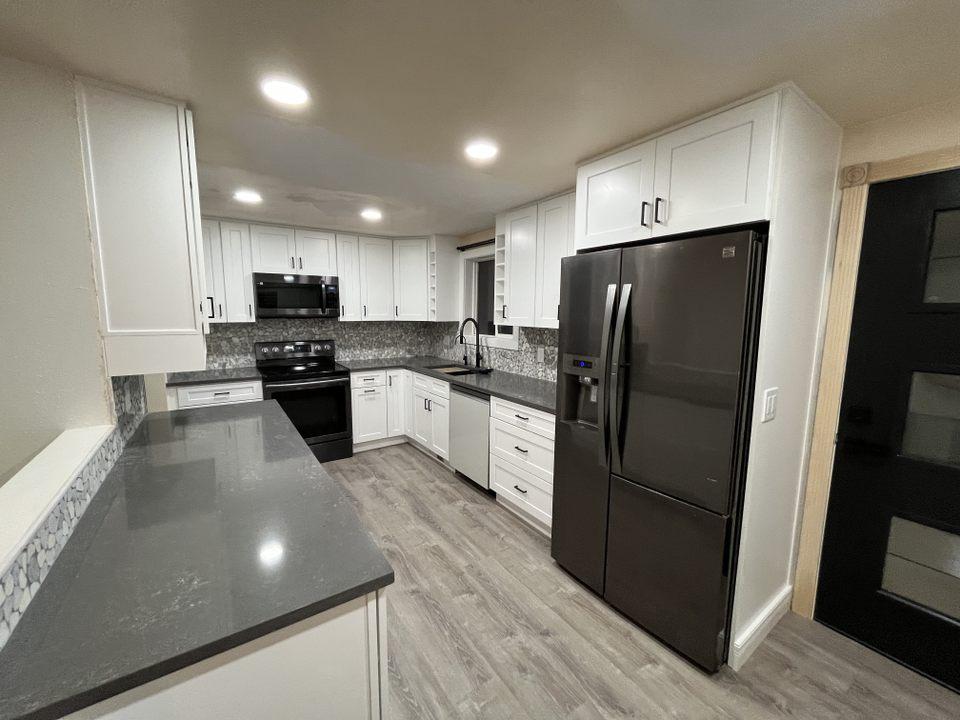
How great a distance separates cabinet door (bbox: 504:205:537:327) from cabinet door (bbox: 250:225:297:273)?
2.09 metres

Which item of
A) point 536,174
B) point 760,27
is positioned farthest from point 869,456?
point 536,174

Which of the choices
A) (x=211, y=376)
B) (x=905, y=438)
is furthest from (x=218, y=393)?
(x=905, y=438)

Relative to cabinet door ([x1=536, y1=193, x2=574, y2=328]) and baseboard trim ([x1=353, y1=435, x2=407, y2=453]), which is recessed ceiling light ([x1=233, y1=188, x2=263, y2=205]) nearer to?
cabinet door ([x1=536, y1=193, x2=574, y2=328])

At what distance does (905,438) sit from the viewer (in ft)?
5.39

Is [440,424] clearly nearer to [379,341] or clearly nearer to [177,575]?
[379,341]

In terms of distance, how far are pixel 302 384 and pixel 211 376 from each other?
73 centimetres

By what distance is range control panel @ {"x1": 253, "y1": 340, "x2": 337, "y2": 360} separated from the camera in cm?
381

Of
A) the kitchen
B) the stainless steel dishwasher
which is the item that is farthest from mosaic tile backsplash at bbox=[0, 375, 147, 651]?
the stainless steel dishwasher

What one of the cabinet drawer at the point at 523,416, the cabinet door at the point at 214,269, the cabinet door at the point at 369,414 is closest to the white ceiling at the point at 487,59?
the cabinet drawer at the point at 523,416

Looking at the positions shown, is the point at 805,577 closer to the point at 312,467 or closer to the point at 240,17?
the point at 312,467

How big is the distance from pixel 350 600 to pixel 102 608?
47 centimetres

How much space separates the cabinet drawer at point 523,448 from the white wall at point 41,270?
213 cm

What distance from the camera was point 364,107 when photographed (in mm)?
1544

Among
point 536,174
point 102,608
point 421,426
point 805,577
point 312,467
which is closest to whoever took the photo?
point 102,608
